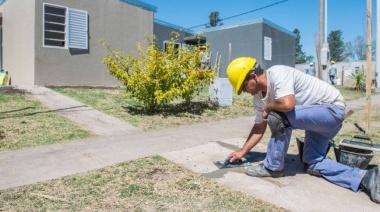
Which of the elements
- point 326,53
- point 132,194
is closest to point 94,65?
point 326,53

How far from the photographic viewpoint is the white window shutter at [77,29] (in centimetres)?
1128

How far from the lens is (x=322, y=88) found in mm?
3244

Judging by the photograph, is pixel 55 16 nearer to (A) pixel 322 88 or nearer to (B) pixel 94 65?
(B) pixel 94 65

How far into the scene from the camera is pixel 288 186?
10.5ft

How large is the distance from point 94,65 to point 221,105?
5653mm

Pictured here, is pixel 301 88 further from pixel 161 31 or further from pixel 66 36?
pixel 161 31

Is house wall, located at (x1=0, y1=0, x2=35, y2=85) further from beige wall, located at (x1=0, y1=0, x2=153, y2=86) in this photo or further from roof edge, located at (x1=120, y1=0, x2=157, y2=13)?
roof edge, located at (x1=120, y1=0, x2=157, y2=13)

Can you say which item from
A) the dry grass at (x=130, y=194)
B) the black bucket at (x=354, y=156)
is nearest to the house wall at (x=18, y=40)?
the dry grass at (x=130, y=194)

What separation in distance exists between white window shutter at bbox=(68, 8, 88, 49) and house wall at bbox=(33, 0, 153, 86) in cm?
20

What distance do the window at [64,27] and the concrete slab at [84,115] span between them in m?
2.71

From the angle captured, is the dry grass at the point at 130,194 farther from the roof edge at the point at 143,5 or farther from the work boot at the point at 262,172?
the roof edge at the point at 143,5

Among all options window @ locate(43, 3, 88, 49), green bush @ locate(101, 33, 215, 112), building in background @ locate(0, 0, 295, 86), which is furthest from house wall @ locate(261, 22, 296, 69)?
green bush @ locate(101, 33, 215, 112)

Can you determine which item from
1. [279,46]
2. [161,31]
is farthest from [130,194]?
[279,46]

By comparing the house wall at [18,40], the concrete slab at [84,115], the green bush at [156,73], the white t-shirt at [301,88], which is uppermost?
the house wall at [18,40]
